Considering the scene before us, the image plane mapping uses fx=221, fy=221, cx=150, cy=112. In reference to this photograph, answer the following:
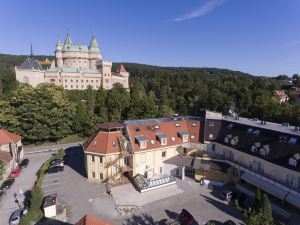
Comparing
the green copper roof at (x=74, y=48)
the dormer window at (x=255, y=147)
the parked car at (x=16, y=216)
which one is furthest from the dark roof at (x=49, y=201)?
the green copper roof at (x=74, y=48)

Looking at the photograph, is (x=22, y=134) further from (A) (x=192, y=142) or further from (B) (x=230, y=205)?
(B) (x=230, y=205)

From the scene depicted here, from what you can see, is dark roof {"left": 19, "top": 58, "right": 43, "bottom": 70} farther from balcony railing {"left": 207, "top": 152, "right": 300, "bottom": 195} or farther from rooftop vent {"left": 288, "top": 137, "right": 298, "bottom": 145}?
rooftop vent {"left": 288, "top": 137, "right": 298, "bottom": 145}

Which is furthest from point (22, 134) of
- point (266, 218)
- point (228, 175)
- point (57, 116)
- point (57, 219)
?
point (266, 218)

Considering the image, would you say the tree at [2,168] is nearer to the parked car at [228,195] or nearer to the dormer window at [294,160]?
the parked car at [228,195]

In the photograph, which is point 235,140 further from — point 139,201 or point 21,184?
point 21,184

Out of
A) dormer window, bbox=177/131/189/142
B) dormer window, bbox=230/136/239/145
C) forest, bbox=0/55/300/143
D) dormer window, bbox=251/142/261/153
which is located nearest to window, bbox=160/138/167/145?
dormer window, bbox=177/131/189/142
